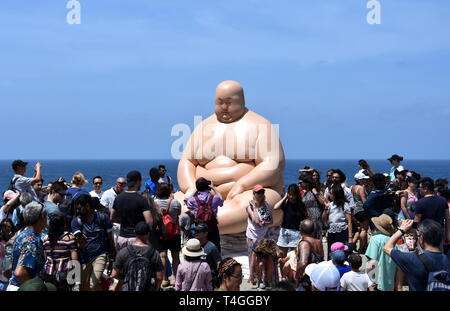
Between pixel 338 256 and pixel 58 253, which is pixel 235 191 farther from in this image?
pixel 58 253

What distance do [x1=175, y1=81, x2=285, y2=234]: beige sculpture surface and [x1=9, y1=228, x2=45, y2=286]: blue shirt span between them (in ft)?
18.5

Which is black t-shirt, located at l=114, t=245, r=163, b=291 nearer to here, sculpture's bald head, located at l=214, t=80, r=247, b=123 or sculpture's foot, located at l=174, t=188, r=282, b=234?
sculpture's foot, located at l=174, t=188, r=282, b=234

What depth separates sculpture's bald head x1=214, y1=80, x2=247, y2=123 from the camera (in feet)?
36.8

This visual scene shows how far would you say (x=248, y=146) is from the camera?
36.0 ft

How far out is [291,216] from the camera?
7.62m

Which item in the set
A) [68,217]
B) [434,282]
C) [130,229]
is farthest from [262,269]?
[434,282]

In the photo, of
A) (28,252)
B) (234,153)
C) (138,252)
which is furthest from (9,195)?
(234,153)

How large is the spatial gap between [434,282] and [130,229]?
331 centimetres

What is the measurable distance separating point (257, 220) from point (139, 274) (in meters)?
2.90

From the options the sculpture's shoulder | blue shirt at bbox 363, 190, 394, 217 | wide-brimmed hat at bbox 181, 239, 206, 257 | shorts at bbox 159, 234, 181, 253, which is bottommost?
shorts at bbox 159, 234, 181, 253

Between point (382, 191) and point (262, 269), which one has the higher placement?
point (382, 191)

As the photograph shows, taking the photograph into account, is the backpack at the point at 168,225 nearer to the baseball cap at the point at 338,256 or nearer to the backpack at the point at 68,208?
the backpack at the point at 68,208

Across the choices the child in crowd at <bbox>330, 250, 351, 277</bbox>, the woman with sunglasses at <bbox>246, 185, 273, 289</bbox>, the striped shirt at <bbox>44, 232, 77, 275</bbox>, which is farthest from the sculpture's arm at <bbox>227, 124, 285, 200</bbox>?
the striped shirt at <bbox>44, 232, 77, 275</bbox>

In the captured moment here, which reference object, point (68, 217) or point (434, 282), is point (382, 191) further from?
point (68, 217)
